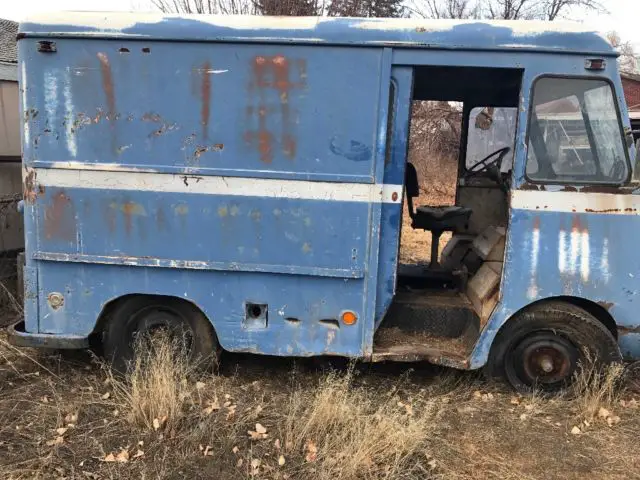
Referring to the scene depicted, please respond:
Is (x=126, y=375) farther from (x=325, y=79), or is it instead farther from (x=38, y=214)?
(x=325, y=79)

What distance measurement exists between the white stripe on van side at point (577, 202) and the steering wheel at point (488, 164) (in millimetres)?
1409

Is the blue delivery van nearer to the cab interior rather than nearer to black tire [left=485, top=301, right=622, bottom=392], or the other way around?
black tire [left=485, top=301, right=622, bottom=392]

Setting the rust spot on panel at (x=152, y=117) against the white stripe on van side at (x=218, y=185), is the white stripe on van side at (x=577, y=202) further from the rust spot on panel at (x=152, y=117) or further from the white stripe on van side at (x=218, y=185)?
the rust spot on panel at (x=152, y=117)

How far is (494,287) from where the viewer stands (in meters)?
4.01

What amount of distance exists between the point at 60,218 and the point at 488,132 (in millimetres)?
3850

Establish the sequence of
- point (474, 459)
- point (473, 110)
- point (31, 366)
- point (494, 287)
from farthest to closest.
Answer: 1. point (473, 110)
2. point (31, 366)
3. point (494, 287)
4. point (474, 459)

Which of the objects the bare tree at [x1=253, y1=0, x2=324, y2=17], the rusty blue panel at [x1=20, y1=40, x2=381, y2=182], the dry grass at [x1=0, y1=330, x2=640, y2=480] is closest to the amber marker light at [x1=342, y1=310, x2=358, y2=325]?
the dry grass at [x1=0, y1=330, x2=640, y2=480]

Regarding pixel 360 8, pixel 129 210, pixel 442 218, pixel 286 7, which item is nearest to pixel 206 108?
pixel 129 210

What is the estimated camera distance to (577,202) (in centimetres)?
360

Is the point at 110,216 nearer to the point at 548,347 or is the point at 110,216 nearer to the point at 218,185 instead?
the point at 218,185

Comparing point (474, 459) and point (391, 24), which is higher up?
point (391, 24)

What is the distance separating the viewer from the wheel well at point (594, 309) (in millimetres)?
3777

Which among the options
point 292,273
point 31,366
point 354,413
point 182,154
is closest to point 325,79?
point 182,154

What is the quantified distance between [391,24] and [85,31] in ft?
6.81
